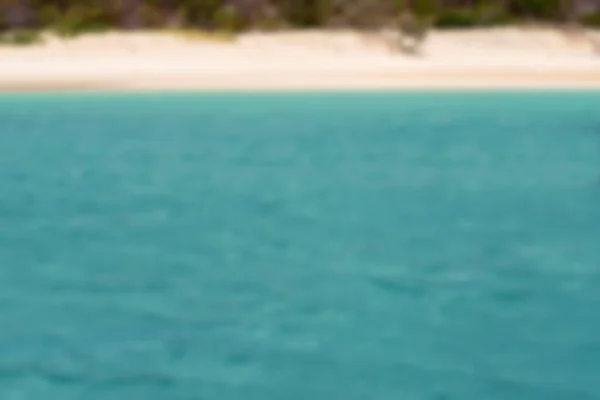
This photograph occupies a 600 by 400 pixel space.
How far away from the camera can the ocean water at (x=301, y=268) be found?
6770 millimetres

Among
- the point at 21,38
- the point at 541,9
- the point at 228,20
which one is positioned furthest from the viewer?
the point at 541,9

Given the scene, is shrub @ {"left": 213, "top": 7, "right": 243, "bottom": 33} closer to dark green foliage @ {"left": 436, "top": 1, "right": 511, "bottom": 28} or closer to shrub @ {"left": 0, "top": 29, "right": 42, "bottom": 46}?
shrub @ {"left": 0, "top": 29, "right": 42, "bottom": 46}

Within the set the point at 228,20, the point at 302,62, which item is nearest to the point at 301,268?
the point at 302,62

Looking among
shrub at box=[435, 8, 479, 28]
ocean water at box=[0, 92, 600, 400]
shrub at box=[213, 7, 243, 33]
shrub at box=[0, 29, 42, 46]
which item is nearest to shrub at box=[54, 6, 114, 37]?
shrub at box=[0, 29, 42, 46]

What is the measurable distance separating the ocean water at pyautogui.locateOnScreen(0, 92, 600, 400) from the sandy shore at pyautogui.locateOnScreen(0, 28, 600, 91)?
8802mm

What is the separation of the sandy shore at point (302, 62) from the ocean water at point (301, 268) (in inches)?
347

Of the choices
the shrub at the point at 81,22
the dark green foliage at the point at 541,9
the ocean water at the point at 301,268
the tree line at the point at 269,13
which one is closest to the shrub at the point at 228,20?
the tree line at the point at 269,13

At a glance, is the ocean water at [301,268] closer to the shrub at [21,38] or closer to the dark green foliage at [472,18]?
the shrub at [21,38]

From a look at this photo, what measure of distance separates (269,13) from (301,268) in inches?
994

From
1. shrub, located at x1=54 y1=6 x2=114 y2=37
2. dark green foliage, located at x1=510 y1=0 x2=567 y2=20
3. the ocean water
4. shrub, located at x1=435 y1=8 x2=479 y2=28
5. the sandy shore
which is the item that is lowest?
the ocean water

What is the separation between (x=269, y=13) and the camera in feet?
112

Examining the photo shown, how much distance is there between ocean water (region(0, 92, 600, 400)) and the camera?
22.2 feet

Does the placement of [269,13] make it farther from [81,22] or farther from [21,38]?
[21,38]

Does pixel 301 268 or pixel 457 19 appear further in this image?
pixel 457 19
